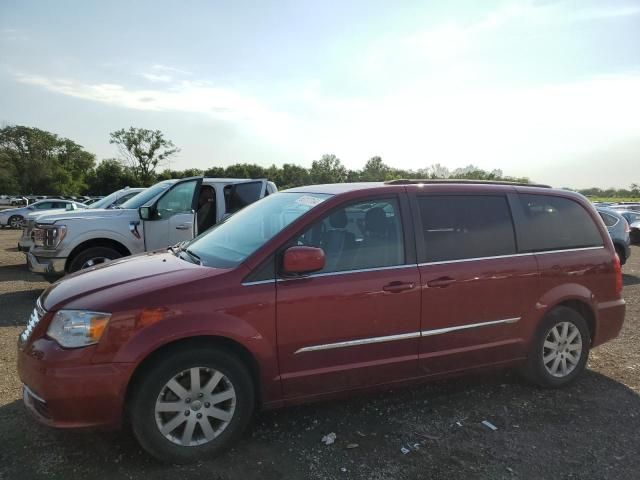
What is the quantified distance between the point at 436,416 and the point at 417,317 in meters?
0.81

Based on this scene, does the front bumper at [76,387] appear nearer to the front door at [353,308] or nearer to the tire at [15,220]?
the front door at [353,308]

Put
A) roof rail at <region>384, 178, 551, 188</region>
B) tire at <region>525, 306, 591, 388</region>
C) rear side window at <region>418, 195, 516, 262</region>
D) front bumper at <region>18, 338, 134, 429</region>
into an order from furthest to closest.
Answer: tire at <region>525, 306, 591, 388</region> < roof rail at <region>384, 178, 551, 188</region> < rear side window at <region>418, 195, 516, 262</region> < front bumper at <region>18, 338, 134, 429</region>

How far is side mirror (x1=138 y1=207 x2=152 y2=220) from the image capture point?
7.50 meters

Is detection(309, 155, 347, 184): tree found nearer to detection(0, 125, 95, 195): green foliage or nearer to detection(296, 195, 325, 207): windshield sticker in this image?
detection(0, 125, 95, 195): green foliage

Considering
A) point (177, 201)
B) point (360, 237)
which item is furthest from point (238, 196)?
point (360, 237)

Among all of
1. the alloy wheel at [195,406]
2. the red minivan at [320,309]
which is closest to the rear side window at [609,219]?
the red minivan at [320,309]

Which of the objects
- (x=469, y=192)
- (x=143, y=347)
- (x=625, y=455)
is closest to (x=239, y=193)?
(x=469, y=192)

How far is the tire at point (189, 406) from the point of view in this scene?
9.33 ft

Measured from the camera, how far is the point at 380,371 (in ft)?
11.3

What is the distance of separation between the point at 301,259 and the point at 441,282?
114cm

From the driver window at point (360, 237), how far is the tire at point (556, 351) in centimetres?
155

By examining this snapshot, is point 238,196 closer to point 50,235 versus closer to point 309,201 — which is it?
point 50,235

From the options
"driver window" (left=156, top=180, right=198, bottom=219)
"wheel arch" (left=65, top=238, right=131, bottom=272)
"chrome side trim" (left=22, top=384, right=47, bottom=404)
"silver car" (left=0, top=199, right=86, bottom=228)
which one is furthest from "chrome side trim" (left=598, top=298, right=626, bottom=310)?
"silver car" (left=0, top=199, right=86, bottom=228)

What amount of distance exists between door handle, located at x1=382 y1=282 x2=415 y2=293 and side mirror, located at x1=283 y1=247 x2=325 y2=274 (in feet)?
1.90
